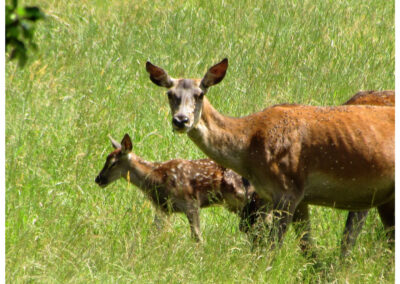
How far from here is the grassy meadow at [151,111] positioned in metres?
7.58

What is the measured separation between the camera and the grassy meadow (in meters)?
7.58

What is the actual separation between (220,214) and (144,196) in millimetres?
800

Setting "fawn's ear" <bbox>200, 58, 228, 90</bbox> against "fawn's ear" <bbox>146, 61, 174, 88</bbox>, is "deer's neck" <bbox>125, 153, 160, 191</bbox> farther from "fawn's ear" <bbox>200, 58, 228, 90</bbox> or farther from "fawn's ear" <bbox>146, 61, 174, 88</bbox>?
"fawn's ear" <bbox>200, 58, 228, 90</bbox>

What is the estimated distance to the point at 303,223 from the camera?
8.35 meters

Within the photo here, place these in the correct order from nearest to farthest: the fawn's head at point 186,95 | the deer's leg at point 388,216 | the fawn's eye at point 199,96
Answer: the fawn's head at point 186,95, the fawn's eye at point 199,96, the deer's leg at point 388,216

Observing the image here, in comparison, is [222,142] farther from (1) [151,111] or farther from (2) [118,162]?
(1) [151,111]

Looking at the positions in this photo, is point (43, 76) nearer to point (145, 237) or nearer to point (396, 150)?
point (145, 237)

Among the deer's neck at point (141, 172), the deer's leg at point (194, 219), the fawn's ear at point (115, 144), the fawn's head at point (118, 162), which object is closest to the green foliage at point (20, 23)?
the deer's leg at point (194, 219)

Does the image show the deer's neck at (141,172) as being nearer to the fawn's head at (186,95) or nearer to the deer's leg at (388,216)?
the fawn's head at (186,95)

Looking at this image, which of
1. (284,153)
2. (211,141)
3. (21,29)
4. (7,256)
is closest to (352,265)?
(284,153)

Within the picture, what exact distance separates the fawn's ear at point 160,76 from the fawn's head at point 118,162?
1454 mm

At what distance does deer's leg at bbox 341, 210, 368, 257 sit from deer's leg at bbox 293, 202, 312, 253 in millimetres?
317

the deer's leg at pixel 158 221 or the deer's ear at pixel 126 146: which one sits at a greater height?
the deer's ear at pixel 126 146

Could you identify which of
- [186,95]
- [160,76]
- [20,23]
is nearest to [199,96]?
[186,95]
